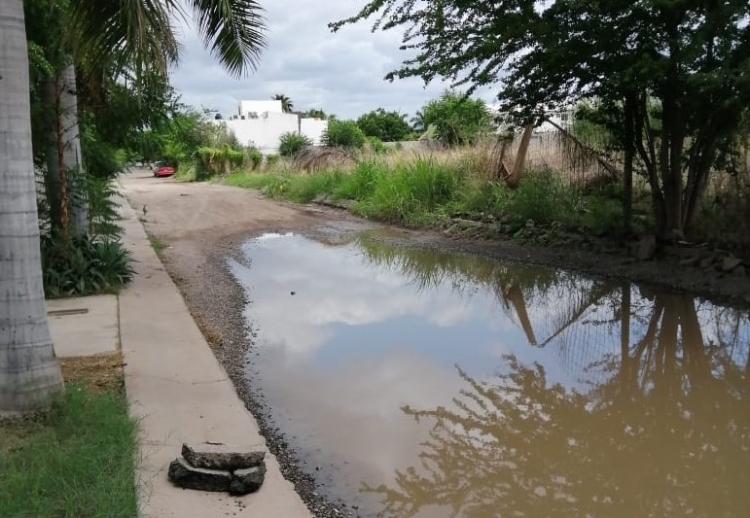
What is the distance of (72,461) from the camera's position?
13.2ft

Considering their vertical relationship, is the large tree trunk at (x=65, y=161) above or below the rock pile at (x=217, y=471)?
above

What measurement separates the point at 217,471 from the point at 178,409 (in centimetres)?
131

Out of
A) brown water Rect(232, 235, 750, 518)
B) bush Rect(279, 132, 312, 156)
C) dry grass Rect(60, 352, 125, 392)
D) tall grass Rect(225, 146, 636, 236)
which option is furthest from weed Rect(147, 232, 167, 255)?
bush Rect(279, 132, 312, 156)

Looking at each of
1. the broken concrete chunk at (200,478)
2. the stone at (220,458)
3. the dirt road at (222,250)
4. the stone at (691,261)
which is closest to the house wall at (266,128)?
the dirt road at (222,250)

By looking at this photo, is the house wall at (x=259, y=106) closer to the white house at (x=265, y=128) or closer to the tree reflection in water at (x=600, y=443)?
the white house at (x=265, y=128)

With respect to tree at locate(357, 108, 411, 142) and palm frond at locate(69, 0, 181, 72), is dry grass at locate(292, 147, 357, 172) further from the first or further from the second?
tree at locate(357, 108, 411, 142)

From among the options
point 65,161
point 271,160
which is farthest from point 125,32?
point 271,160

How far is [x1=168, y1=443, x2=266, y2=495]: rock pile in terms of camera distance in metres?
4.07

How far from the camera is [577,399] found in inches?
239

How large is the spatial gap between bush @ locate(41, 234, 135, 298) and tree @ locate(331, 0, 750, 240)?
6.18m

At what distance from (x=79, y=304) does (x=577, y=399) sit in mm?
6059

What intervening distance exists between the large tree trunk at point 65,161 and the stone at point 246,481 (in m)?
6.27

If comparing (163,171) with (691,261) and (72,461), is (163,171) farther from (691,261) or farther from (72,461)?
(72,461)

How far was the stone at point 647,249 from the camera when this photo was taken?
11359mm
